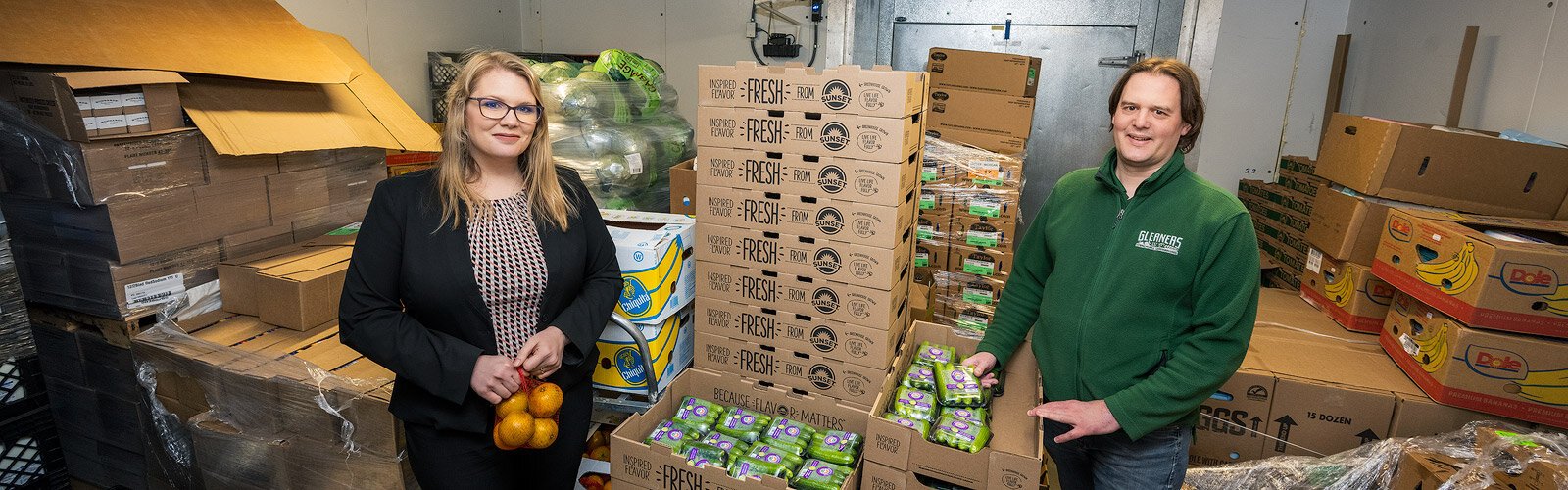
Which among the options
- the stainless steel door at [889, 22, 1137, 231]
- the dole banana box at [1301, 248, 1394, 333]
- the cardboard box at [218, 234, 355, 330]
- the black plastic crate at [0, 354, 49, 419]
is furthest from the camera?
the stainless steel door at [889, 22, 1137, 231]

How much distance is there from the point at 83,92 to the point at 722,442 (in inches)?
75.4

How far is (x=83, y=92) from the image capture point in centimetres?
195

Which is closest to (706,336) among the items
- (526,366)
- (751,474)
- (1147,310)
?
(751,474)

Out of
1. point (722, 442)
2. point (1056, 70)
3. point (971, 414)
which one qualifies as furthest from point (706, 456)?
point (1056, 70)

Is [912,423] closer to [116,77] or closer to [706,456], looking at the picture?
[706,456]

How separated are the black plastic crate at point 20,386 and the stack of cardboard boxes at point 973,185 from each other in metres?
2.70

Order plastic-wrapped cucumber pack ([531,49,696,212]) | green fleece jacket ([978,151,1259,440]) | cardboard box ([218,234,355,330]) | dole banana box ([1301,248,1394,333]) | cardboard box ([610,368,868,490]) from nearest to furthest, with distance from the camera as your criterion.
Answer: green fleece jacket ([978,151,1259,440])
cardboard box ([610,368,868,490])
cardboard box ([218,234,355,330])
dole banana box ([1301,248,1394,333])
plastic-wrapped cucumber pack ([531,49,696,212])

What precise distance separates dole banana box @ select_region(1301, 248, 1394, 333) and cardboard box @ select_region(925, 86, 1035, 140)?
130 cm

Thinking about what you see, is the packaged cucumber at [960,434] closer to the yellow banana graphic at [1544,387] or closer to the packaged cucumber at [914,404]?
the packaged cucumber at [914,404]

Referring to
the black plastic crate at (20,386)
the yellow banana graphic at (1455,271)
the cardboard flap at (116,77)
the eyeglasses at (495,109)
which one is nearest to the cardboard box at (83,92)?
the cardboard flap at (116,77)

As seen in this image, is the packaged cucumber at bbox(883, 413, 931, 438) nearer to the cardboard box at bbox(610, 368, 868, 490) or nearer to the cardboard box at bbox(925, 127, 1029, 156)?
the cardboard box at bbox(610, 368, 868, 490)

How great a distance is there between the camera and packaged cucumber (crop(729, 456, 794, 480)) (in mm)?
1731

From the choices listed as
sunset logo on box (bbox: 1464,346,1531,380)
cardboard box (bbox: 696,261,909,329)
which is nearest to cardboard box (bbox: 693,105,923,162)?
cardboard box (bbox: 696,261,909,329)

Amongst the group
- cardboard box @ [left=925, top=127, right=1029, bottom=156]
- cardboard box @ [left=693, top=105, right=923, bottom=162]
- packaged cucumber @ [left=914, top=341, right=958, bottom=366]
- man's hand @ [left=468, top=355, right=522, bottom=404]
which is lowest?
packaged cucumber @ [left=914, top=341, right=958, bottom=366]
